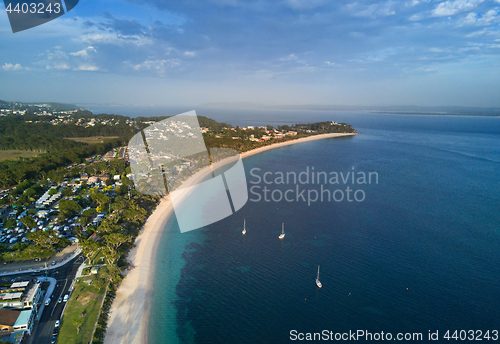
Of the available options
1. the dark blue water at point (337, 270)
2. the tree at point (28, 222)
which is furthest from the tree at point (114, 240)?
the tree at point (28, 222)

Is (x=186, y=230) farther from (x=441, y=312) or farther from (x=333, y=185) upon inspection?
(x=333, y=185)

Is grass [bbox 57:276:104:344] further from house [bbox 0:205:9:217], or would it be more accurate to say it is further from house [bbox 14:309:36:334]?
house [bbox 0:205:9:217]

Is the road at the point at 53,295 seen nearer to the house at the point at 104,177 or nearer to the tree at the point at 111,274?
the tree at the point at 111,274

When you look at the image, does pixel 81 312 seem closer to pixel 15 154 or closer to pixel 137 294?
pixel 137 294

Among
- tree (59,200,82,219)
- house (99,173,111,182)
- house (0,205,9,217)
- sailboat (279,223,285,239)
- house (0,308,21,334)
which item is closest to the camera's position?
house (0,308,21,334)

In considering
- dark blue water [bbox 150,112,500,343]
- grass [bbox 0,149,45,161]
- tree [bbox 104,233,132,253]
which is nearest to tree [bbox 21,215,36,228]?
tree [bbox 104,233,132,253]

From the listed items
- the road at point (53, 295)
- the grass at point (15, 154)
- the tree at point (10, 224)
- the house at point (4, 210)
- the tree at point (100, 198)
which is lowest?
the house at point (4, 210)

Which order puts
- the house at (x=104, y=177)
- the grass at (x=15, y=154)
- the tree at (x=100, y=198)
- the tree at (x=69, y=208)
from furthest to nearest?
the grass at (x=15, y=154)
the house at (x=104, y=177)
the tree at (x=100, y=198)
the tree at (x=69, y=208)
